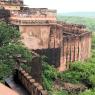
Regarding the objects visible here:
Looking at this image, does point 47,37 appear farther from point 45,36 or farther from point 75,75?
point 75,75

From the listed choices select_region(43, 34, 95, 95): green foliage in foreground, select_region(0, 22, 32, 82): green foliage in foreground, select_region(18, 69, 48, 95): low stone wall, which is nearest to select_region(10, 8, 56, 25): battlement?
select_region(43, 34, 95, 95): green foliage in foreground

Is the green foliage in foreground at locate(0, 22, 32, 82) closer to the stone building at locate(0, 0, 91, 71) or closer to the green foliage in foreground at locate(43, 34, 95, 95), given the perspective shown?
the green foliage in foreground at locate(43, 34, 95, 95)

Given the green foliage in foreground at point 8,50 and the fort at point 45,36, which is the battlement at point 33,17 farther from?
the green foliage in foreground at point 8,50

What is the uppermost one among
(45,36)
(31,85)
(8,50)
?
(8,50)

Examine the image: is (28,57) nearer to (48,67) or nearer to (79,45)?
(48,67)

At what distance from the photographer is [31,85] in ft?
43.5

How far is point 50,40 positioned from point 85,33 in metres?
3.71

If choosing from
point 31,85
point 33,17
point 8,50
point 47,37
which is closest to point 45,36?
point 47,37

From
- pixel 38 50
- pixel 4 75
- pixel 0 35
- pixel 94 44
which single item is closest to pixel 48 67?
pixel 38 50

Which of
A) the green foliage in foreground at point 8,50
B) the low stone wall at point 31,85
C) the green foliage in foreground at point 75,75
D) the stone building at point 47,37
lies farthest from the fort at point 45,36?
the low stone wall at point 31,85

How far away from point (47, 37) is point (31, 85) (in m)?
14.4

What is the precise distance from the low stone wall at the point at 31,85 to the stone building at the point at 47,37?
34.4ft

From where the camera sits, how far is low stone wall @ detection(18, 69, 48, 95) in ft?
41.3

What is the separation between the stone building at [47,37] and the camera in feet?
84.2
